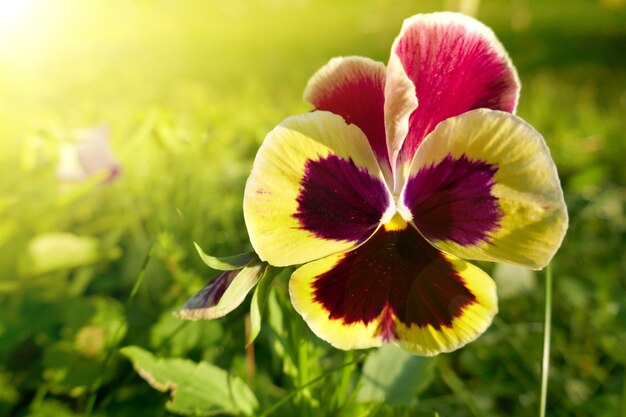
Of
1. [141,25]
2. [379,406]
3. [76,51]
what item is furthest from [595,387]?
[141,25]

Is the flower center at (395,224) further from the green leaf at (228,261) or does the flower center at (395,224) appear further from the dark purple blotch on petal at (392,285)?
the green leaf at (228,261)

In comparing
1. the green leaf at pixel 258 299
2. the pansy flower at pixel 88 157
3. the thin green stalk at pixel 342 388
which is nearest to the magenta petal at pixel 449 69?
the green leaf at pixel 258 299

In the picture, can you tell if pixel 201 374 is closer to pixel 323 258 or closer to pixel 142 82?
pixel 323 258

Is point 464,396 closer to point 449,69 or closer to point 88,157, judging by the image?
point 449,69

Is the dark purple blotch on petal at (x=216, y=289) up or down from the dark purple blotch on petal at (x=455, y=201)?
down

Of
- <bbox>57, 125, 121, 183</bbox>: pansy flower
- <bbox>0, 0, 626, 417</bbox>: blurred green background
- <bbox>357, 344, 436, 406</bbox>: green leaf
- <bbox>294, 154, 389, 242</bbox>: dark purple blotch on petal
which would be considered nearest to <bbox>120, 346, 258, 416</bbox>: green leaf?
<bbox>0, 0, 626, 417</bbox>: blurred green background

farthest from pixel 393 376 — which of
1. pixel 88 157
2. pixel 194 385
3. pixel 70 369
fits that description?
pixel 88 157

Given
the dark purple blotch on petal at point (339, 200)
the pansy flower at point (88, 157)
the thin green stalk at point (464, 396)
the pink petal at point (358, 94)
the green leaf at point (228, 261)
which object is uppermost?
the pink petal at point (358, 94)

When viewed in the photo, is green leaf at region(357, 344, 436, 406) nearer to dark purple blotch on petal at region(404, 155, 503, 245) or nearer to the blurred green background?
the blurred green background
